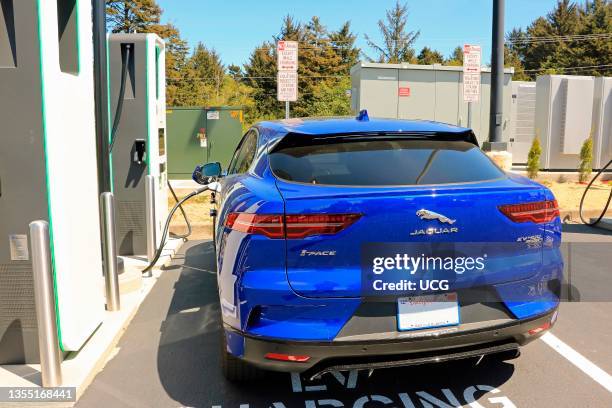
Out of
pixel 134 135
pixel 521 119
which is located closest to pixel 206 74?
pixel 521 119

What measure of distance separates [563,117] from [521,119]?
4.76 ft

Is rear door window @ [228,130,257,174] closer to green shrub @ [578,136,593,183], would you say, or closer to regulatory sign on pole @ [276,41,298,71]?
regulatory sign on pole @ [276,41,298,71]

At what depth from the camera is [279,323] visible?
2598 millimetres

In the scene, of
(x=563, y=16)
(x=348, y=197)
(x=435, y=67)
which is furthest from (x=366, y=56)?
(x=348, y=197)

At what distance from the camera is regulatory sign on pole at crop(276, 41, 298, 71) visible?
906 centimetres

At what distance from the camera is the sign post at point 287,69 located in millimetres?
9078

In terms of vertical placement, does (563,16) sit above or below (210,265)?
above

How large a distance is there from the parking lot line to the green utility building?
999 centimetres

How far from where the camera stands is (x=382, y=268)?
8.61 ft

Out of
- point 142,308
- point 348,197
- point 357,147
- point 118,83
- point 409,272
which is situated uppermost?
point 118,83

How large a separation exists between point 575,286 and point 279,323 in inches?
156

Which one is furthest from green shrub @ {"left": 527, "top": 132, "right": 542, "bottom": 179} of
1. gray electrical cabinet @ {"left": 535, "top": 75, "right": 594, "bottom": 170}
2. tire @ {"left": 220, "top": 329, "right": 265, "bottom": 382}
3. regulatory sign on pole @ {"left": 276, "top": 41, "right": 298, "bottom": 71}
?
tire @ {"left": 220, "top": 329, "right": 265, "bottom": 382}

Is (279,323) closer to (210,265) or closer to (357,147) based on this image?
(357,147)

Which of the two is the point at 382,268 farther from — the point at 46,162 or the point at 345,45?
the point at 345,45
